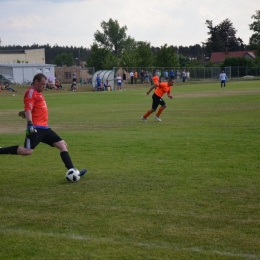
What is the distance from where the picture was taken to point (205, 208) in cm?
733

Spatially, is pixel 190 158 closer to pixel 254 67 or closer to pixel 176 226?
pixel 176 226

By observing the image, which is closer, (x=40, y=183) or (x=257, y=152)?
(x=40, y=183)

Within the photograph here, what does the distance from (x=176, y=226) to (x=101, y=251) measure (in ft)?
3.96

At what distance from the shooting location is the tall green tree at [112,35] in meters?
127

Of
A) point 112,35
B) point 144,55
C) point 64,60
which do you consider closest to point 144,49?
point 144,55

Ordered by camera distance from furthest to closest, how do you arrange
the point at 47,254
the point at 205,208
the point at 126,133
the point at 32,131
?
1. the point at 126,133
2. the point at 32,131
3. the point at 205,208
4. the point at 47,254

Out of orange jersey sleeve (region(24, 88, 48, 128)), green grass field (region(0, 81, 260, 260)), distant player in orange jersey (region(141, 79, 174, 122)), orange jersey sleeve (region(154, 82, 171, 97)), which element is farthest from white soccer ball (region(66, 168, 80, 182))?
orange jersey sleeve (region(154, 82, 171, 97))

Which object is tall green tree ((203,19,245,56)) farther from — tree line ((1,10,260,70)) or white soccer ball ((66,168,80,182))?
white soccer ball ((66,168,80,182))

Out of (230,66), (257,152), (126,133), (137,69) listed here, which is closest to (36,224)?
(257,152)

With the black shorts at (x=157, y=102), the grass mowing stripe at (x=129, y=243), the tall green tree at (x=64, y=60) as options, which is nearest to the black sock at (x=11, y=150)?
→ the grass mowing stripe at (x=129, y=243)

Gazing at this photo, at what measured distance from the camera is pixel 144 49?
83250 millimetres

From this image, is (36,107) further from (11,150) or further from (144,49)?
(144,49)

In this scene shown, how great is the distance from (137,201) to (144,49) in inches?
3020

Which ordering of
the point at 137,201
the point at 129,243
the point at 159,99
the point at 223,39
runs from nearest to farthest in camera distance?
1. the point at 129,243
2. the point at 137,201
3. the point at 159,99
4. the point at 223,39
